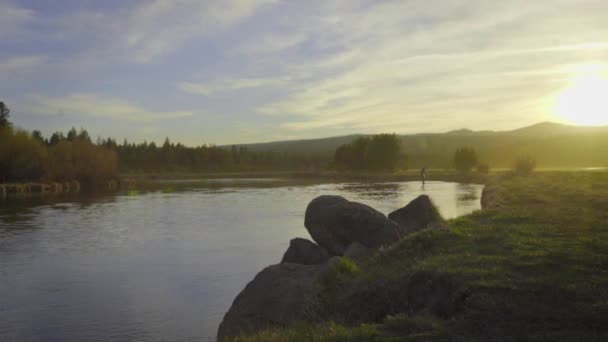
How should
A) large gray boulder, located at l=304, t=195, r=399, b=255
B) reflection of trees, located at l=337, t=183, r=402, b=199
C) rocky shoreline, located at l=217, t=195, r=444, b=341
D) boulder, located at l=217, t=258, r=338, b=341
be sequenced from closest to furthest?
boulder, located at l=217, t=258, r=338, b=341 → rocky shoreline, located at l=217, t=195, r=444, b=341 → large gray boulder, located at l=304, t=195, r=399, b=255 → reflection of trees, located at l=337, t=183, r=402, b=199

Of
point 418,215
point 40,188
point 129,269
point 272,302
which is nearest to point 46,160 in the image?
point 40,188

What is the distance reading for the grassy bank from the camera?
24.2 feet

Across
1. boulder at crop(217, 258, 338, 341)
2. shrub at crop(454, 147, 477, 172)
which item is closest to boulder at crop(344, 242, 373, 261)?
boulder at crop(217, 258, 338, 341)

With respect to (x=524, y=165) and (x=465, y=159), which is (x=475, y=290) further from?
(x=465, y=159)

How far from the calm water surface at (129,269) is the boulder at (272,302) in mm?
1110

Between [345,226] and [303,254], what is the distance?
2.20 metres

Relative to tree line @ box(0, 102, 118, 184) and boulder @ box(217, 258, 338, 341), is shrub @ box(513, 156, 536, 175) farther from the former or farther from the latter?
boulder @ box(217, 258, 338, 341)

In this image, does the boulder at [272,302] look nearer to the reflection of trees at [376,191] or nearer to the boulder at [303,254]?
the boulder at [303,254]

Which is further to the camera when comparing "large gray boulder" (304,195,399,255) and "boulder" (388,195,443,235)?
"boulder" (388,195,443,235)

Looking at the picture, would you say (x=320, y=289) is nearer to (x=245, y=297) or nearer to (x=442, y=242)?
(x=245, y=297)

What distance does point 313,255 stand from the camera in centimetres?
1723

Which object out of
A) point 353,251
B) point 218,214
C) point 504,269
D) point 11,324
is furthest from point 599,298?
point 218,214

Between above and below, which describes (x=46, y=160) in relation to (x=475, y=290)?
above

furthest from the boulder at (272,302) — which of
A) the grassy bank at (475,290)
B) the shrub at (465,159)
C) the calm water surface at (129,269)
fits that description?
the shrub at (465,159)
